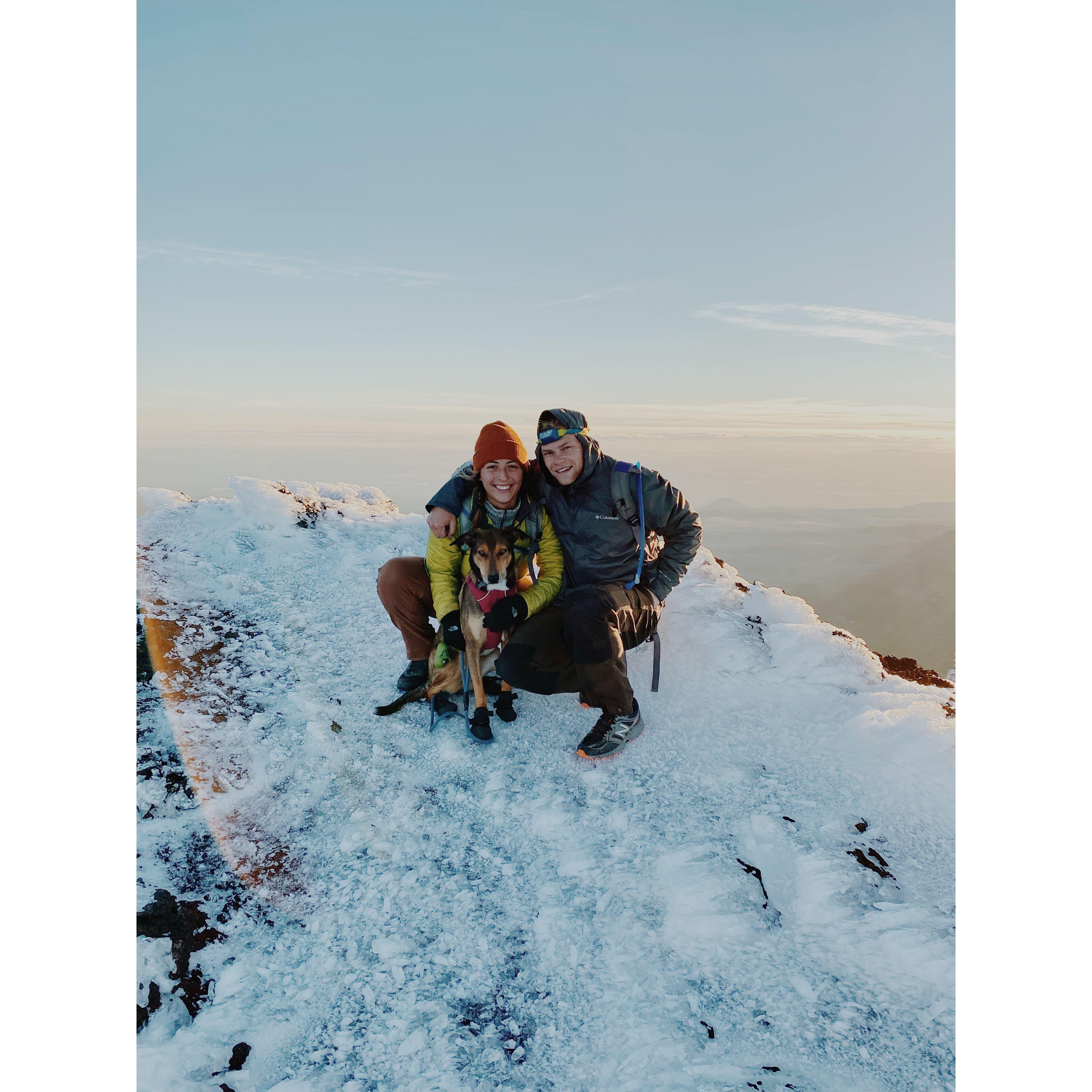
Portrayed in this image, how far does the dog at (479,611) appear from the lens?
455 cm

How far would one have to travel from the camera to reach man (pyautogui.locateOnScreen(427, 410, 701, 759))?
418cm

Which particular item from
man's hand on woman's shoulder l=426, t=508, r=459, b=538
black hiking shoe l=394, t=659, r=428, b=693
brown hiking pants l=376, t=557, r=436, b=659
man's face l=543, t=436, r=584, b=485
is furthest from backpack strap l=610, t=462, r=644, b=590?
black hiking shoe l=394, t=659, r=428, b=693

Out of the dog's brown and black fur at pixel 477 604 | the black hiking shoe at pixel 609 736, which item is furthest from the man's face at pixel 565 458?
the black hiking shoe at pixel 609 736

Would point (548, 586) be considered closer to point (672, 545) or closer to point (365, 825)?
point (672, 545)

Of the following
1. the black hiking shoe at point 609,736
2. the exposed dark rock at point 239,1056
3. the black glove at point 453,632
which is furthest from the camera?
the black glove at point 453,632

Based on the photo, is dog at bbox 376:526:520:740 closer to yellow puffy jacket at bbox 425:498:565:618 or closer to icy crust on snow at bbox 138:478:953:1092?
yellow puffy jacket at bbox 425:498:565:618

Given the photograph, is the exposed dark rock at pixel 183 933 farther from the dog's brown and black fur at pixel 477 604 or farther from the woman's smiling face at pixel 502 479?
the woman's smiling face at pixel 502 479

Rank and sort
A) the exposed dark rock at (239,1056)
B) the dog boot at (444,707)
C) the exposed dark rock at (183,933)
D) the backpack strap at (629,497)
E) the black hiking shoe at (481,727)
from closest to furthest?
the exposed dark rock at (239,1056), the exposed dark rock at (183,933), the black hiking shoe at (481,727), the backpack strap at (629,497), the dog boot at (444,707)

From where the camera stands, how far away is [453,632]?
4566mm

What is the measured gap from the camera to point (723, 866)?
3176mm

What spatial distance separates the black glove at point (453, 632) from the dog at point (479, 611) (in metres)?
0.03

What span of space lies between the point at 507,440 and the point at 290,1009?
348 cm


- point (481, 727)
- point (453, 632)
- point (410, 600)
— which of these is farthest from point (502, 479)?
point (481, 727)

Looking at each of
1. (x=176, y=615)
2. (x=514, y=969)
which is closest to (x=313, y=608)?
(x=176, y=615)
